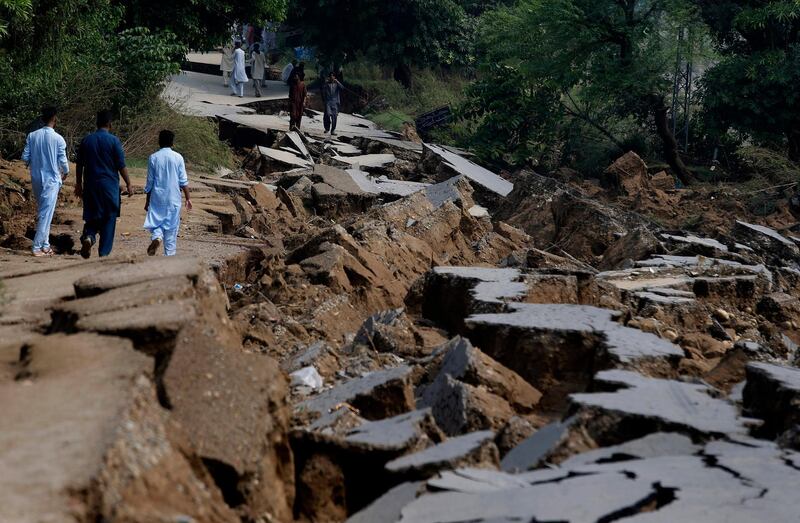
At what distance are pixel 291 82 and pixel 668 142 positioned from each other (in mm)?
7438

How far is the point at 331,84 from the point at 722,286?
1344 cm

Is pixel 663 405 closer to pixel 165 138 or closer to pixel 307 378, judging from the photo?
pixel 307 378

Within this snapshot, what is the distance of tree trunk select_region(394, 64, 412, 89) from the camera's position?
90.8 ft

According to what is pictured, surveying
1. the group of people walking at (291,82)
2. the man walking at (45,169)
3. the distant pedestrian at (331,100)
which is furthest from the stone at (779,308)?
the distant pedestrian at (331,100)

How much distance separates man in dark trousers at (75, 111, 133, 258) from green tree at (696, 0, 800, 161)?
42.2 feet

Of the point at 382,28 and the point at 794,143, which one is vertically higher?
the point at 382,28

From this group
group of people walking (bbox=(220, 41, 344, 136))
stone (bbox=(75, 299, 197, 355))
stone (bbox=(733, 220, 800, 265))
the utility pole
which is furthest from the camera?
group of people walking (bbox=(220, 41, 344, 136))

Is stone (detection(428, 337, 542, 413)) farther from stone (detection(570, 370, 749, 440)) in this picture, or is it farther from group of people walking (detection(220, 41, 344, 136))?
group of people walking (detection(220, 41, 344, 136))

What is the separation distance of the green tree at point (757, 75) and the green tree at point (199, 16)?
26.5 ft

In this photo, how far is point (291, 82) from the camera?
20828 millimetres

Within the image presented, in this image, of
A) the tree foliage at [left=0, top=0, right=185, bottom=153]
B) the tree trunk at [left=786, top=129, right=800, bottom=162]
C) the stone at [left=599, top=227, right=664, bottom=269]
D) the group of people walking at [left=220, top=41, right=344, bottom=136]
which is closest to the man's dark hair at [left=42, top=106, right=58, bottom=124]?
the tree foliage at [left=0, top=0, right=185, bottom=153]

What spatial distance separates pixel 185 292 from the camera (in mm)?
4336

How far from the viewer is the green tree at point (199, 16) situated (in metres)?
17.0

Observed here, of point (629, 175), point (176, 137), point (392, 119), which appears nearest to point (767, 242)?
point (629, 175)
